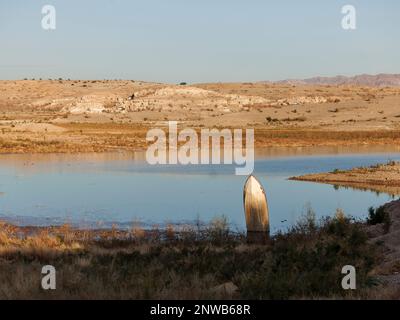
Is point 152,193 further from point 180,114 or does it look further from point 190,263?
point 180,114

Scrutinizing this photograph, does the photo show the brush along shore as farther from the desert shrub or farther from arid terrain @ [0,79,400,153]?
arid terrain @ [0,79,400,153]

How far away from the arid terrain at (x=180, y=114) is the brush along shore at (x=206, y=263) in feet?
98.2

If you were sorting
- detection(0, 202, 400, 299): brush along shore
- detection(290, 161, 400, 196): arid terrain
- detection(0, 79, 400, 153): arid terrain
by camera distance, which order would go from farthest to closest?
detection(0, 79, 400, 153): arid terrain
detection(290, 161, 400, 196): arid terrain
detection(0, 202, 400, 299): brush along shore

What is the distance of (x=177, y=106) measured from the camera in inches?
3489

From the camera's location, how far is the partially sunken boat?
45.3ft

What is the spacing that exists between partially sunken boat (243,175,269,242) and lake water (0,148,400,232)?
3466 mm

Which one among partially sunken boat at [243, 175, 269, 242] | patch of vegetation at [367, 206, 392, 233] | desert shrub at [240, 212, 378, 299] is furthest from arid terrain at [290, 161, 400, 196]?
partially sunken boat at [243, 175, 269, 242]

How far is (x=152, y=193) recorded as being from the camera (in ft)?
80.3

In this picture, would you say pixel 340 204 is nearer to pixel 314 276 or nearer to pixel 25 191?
pixel 25 191

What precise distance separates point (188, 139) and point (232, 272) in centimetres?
4002

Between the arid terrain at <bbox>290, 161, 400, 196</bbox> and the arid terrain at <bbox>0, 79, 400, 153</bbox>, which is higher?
the arid terrain at <bbox>0, 79, 400, 153</bbox>

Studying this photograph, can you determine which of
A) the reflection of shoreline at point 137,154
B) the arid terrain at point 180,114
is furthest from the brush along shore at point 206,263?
the arid terrain at point 180,114

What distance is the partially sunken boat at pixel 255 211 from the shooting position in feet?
45.3
